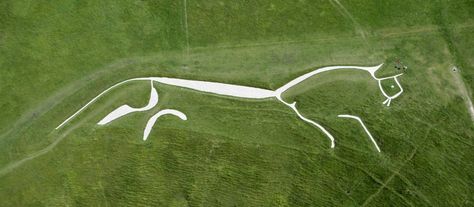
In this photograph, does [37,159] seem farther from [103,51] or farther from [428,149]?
[428,149]

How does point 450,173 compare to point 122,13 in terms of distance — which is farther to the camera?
point 122,13

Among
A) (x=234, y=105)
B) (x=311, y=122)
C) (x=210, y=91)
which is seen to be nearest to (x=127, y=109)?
(x=210, y=91)

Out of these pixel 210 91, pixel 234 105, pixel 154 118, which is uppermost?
pixel 210 91

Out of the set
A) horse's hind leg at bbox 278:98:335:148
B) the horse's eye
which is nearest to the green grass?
the horse's eye

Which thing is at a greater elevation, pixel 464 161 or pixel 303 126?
pixel 303 126

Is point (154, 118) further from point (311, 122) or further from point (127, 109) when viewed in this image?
point (311, 122)

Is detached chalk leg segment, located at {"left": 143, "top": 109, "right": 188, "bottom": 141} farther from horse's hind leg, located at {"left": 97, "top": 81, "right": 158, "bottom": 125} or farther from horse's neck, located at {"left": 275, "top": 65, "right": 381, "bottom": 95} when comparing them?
horse's neck, located at {"left": 275, "top": 65, "right": 381, "bottom": 95}

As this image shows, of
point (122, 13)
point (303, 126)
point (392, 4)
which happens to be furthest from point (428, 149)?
point (122, 13)

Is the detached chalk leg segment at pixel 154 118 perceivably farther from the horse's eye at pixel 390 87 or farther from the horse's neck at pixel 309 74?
the horse's eye at pixel 390 87
